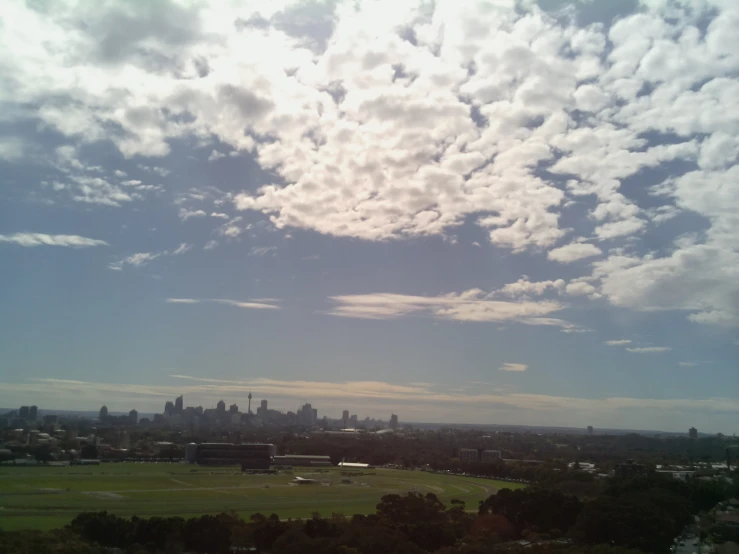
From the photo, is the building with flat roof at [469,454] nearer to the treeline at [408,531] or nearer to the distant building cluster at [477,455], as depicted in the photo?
the distant building cluster at [477,455]

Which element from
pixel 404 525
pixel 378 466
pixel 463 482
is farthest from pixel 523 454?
pixel 404 525

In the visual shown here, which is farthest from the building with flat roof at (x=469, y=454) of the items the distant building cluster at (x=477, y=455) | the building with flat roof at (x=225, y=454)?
the building with flat roof at (x=225, y=454)

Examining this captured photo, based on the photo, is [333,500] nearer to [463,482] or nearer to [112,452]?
[463,482]

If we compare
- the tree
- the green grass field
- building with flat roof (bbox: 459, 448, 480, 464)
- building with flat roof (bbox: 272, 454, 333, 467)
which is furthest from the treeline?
building with flat roof (bbox: 459, 448, 480, 464)

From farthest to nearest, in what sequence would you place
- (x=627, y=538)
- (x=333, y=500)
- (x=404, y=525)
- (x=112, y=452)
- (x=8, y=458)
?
1. (x=112, y=452)
2. (x=8, y=458)
3. (x=333, y=500)
4. (x=404, y=525)
5. (x=627, y=538)

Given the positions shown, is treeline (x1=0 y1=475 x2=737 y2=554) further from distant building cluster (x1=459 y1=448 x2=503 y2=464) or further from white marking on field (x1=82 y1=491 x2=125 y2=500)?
distant building cluster (x1=459 y1=448 x2=503 y2=464)

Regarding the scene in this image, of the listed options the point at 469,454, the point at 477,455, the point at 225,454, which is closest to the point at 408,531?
the point at 225,454
